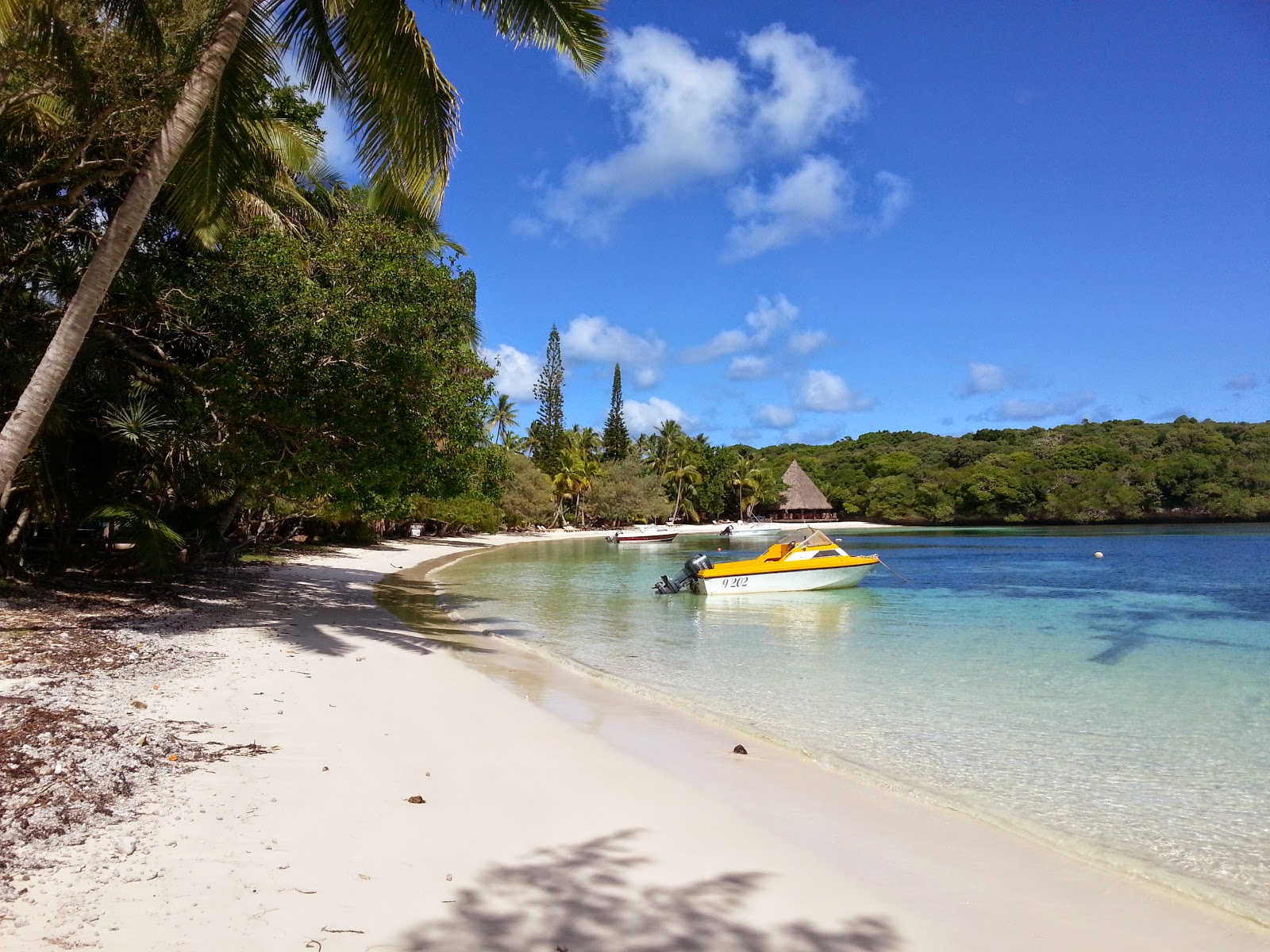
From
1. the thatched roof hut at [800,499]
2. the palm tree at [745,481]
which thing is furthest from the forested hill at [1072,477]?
the palm tree at [745,481]

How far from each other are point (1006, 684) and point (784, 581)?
950 cm

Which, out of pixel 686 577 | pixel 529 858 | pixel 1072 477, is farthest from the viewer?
pixel 1072 477

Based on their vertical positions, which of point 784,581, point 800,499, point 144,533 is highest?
point 800,499

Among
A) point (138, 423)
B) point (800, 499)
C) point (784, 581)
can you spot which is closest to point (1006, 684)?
point (784, 581)

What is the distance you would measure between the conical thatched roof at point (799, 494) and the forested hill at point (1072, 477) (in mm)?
4194

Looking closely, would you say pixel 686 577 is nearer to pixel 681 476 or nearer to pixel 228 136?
pixel 228 136

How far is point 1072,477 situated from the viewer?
69625 mm

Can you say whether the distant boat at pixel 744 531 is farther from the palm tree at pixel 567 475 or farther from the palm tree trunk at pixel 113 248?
the palm tree trunk at pixel 113 248

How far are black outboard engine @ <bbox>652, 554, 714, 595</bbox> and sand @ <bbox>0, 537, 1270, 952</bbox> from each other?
1165 cm

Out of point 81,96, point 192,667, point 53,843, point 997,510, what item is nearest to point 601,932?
point 53,843

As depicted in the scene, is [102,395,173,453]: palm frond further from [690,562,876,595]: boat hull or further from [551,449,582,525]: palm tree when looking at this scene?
[551,449,582,525]: palm tree

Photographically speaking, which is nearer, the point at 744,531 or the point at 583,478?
the point at 744,531

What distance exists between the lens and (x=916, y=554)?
122ft

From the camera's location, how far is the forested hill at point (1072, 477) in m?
63.5
